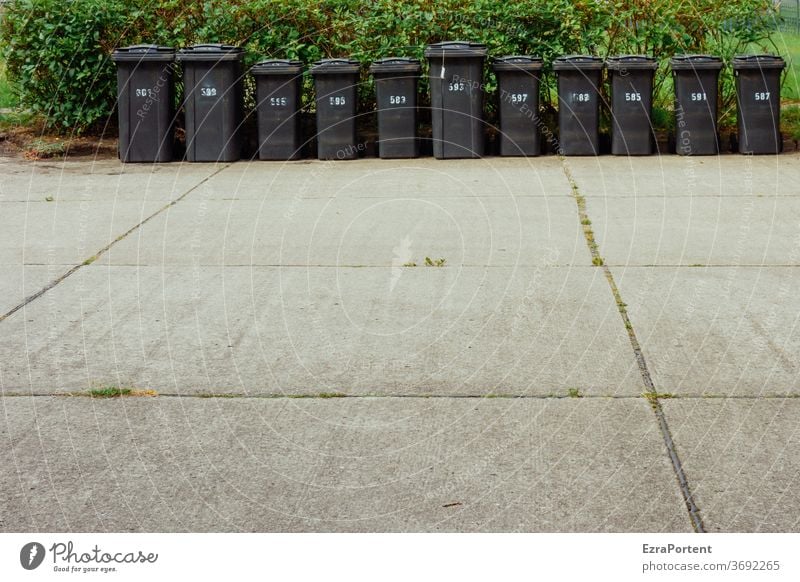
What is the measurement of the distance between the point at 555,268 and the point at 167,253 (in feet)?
8.98

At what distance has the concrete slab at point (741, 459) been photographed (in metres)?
4.04

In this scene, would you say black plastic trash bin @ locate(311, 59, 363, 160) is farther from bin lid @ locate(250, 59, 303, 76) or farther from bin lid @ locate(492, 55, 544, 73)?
bin lid @ locate(492, 55, 544, 73)

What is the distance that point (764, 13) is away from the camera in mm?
13133

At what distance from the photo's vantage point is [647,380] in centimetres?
546

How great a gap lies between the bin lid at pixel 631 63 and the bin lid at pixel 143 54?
15.3 ft

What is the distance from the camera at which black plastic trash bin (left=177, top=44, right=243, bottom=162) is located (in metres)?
12.5

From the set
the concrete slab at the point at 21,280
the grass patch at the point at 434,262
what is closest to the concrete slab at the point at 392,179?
the grass patch at the point at 434,262

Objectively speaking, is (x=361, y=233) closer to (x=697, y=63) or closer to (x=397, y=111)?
(x=397, y=111)

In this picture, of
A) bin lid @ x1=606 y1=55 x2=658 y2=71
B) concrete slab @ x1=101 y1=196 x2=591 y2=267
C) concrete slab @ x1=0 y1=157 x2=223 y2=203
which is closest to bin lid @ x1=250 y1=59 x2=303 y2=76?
concrete slab @ x1=0 y1=157 x2=223 y2=203

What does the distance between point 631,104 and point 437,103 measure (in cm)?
207

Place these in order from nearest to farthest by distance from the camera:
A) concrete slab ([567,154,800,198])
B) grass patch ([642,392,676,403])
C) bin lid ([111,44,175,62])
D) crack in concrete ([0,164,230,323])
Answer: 1. grass patch ([642,392,676,403])
2. crack in concrete ([0,164,230,323])
3. concrete slab ([567,154,800,198])
4. bin lid ([111,44,175,62])

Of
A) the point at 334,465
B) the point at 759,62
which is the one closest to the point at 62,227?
the point at 334,465
